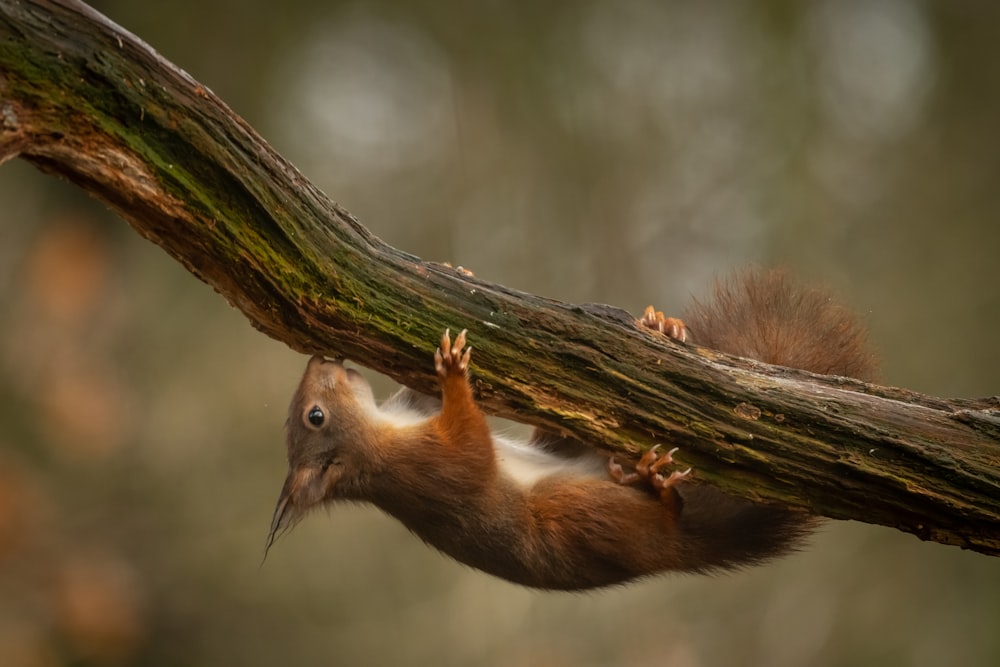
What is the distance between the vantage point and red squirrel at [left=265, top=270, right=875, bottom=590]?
11.3 feet

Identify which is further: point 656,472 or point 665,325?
point 665,325

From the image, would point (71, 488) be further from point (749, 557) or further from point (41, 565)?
point (749, 557)

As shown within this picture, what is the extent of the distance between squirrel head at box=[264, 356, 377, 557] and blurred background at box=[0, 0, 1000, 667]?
4.11m

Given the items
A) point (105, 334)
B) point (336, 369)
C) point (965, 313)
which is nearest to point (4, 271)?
point (105, 334)

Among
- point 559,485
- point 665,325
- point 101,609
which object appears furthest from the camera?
point 101,609

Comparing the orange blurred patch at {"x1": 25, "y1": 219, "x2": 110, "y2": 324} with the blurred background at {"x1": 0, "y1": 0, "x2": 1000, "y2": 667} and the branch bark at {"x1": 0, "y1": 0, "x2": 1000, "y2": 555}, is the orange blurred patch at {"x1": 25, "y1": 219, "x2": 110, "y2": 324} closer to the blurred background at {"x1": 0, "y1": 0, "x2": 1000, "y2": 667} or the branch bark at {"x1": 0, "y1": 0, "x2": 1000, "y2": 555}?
the blurred background at {"x1": 0, "y1": 0, "x2": 1000, "y2": 667}

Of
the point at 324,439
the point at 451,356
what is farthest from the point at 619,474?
the point at 324,439

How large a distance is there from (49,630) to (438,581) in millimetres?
3289

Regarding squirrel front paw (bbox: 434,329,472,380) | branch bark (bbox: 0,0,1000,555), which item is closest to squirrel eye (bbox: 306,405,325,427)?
branch bark (bbox: 0,0,1000,555)

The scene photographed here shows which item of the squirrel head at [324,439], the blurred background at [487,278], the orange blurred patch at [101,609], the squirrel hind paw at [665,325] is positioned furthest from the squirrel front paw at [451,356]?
the orange blurred patch at [101,609]

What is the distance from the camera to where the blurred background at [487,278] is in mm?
7922

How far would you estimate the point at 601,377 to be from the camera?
3.02 metres

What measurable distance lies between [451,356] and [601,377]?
48 centimetres

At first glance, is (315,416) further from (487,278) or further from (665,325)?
(487,278)
